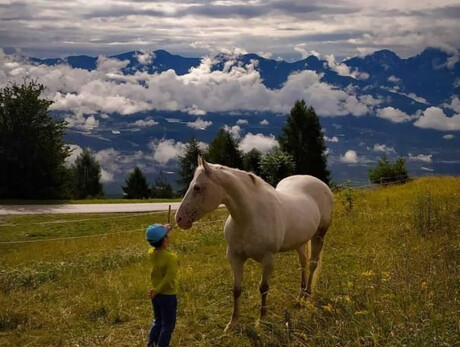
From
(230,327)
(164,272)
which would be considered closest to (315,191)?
(230,327)

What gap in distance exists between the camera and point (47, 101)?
129 ft

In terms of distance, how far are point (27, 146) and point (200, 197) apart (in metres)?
35.2

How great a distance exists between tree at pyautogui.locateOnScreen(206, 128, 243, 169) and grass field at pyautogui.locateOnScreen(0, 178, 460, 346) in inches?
1891

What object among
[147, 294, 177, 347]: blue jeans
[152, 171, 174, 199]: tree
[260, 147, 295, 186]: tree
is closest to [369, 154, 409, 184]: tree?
[260, 147, 295, 186]: tree

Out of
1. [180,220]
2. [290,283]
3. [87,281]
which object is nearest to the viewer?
[180,220]

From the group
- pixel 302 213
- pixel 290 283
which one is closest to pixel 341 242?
pixel 290 283

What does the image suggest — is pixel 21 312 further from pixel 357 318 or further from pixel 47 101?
pixel 47 101

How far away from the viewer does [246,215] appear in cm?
701

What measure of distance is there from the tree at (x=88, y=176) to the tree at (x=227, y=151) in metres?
25.5

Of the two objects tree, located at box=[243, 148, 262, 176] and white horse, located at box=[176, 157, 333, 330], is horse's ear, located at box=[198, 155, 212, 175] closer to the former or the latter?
white horse, located at box=[176, 157, 333, 330]

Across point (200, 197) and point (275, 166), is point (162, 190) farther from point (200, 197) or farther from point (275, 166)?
point (200, 197)

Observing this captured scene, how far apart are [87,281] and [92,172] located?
81896mm

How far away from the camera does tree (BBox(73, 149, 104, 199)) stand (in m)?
85.9

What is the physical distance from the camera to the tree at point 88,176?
85.9 metres
